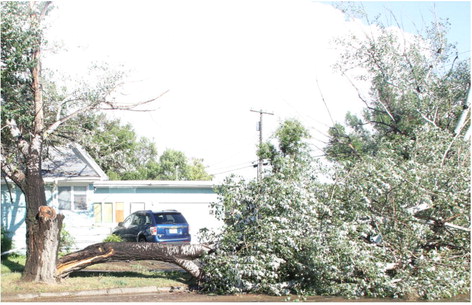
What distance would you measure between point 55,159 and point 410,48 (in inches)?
508

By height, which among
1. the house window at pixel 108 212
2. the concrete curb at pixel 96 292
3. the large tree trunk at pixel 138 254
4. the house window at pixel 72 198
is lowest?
the concrete curb at pixel 96 292

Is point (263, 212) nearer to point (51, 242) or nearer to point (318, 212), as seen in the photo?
point (318, 212)

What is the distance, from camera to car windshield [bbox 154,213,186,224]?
1812 cm

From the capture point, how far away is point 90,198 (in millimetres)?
19328

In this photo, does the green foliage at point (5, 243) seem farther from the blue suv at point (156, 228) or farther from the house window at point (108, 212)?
the house window at point (108, 212)

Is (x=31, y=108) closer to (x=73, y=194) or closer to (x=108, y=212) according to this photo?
(x=73, y=194)

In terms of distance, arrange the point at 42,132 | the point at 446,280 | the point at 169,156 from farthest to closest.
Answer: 1. the point at 169,156
2. the point at 42,132
3. the point at 446,280

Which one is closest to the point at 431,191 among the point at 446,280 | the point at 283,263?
the point at 446,280

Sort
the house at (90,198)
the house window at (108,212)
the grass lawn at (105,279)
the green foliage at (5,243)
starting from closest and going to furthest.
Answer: the grass lawn at (105,279) < the green foliage at (5,243) < the house at (90,198) < the house window at (108,212)

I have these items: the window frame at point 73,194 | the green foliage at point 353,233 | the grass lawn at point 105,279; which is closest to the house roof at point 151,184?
the window frame at point 73,194

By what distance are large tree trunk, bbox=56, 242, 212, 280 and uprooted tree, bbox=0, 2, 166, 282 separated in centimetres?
65

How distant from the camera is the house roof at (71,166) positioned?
60.7 feet

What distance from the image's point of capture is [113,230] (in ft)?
64.7

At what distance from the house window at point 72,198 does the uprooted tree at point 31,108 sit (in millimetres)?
5478
